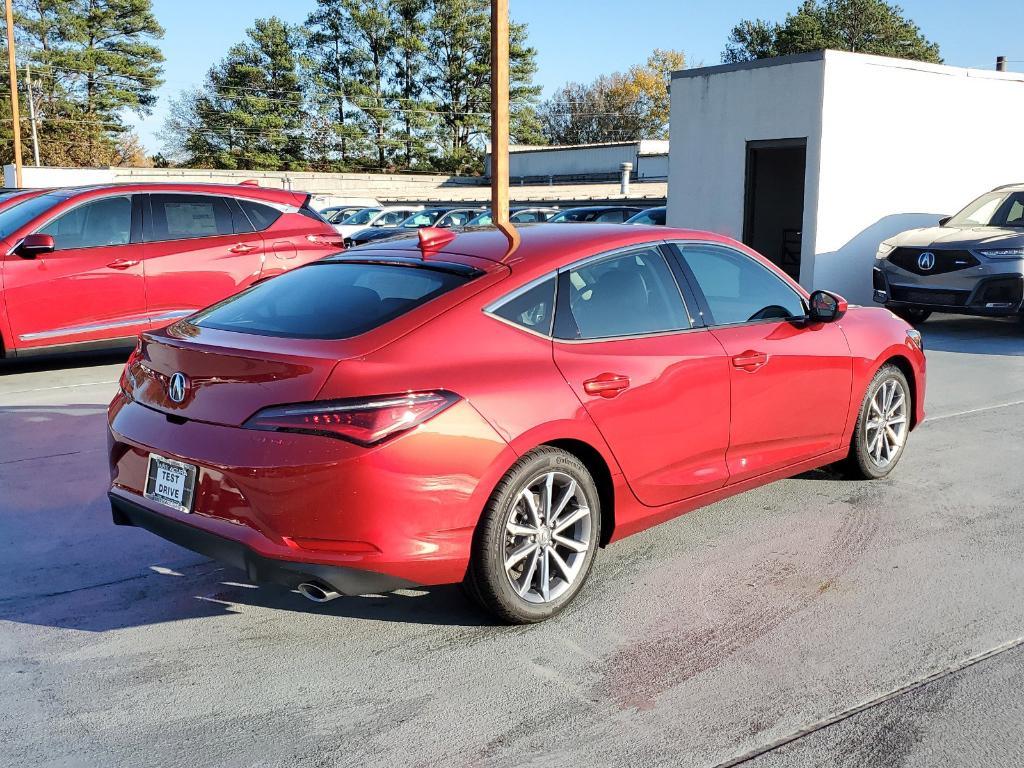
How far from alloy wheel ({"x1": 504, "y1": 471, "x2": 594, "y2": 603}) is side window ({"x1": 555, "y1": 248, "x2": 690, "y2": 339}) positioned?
24.7 inches

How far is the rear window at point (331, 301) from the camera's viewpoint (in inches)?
156

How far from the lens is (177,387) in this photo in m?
3.85

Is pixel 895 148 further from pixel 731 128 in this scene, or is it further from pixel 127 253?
pixel 127 253

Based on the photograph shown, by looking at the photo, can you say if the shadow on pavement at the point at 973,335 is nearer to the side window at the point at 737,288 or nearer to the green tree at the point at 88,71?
the side window at the point at 737,288

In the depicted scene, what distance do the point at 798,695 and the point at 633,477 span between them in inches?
45.1

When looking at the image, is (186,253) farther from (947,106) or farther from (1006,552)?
(947,106)

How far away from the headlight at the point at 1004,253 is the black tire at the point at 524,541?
31.2ft

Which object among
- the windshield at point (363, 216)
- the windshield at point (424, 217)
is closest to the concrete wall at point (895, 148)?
the windshield at point (424, 217)

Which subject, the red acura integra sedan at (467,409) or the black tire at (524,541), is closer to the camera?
the red acura integra sedan at (467,409)

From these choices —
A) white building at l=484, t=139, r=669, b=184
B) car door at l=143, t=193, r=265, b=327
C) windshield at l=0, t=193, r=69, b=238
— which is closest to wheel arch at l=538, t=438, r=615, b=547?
car door at l=143, t=193, r=265, b=327

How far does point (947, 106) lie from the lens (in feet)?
51.1

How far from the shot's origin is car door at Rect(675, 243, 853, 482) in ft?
15.9

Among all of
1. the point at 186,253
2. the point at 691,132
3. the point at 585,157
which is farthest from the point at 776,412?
the point at 585,157

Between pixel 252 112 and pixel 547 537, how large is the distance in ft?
219
